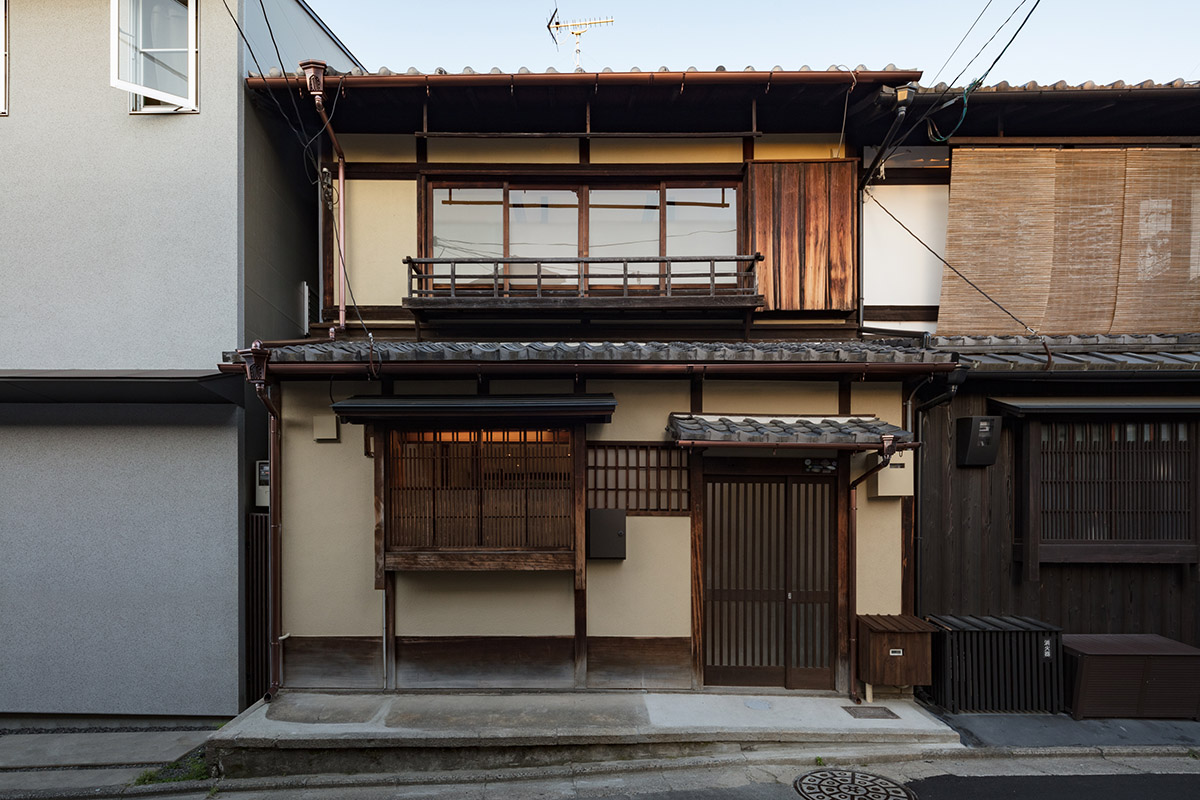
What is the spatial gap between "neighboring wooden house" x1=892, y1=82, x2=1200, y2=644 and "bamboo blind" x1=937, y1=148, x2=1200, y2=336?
0.03 metres

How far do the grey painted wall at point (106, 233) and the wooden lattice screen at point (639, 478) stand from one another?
5.32m

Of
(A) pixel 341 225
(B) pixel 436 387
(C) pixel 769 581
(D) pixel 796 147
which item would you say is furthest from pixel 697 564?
(A) pixel 341 225

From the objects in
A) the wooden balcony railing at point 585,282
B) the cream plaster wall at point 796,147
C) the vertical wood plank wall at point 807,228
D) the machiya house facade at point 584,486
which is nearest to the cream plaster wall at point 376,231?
the wooden balcony railing at point 585,282

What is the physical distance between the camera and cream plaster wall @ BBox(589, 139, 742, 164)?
905cm

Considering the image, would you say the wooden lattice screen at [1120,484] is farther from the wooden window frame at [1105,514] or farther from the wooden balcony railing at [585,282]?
the wooden balcony railing at [585,282]

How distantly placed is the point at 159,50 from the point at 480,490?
7.77 m

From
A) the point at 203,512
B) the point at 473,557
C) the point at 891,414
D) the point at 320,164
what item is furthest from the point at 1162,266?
the point at 203,512

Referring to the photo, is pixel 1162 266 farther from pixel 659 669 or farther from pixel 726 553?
pixel 659 669

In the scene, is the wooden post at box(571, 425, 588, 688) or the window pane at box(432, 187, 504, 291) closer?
the wooden post at box(571, 425, 588, 688)

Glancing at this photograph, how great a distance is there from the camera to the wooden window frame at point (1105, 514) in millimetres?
7699

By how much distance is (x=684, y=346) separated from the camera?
7500 mm

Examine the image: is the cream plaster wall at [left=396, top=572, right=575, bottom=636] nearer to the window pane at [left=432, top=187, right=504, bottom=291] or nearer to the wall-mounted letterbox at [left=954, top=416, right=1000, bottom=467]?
the window pane at [left=432, top=187, right=504, bottom=291]

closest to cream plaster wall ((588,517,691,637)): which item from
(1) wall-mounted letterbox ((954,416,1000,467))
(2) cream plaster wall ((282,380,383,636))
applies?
(2) cream plaster wall ((282,380,383,636))

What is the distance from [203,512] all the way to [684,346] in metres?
6.92
